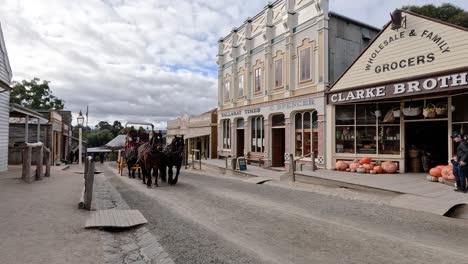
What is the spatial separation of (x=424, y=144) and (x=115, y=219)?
41.2 feet

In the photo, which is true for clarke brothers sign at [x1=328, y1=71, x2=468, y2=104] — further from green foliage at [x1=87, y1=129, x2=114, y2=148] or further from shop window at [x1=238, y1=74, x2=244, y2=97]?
green foliage at [x1=87, y1=129, x2=114, y2=148]

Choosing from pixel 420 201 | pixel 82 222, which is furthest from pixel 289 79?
pixel 82 222

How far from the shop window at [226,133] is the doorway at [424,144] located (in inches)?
544

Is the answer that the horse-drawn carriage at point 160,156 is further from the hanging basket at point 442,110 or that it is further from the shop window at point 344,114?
the hanging basket at point 442,110

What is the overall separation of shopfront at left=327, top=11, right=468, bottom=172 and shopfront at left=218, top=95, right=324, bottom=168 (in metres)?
1.39

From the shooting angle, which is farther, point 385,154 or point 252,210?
point 385,154

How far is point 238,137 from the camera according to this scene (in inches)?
971

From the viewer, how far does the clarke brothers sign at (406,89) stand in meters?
10.6

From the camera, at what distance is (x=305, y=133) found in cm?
1798

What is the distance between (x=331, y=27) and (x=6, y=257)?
15882 mm

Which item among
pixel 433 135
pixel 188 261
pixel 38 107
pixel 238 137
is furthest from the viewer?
pixel 38 107

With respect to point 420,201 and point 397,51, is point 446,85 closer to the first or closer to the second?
point 397,51

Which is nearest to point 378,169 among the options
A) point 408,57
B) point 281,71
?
point 408,57

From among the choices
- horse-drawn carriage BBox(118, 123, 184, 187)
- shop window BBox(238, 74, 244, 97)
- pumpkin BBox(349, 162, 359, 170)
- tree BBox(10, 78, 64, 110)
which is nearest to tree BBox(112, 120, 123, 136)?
tree BBox(10, 78, 64, 110)
